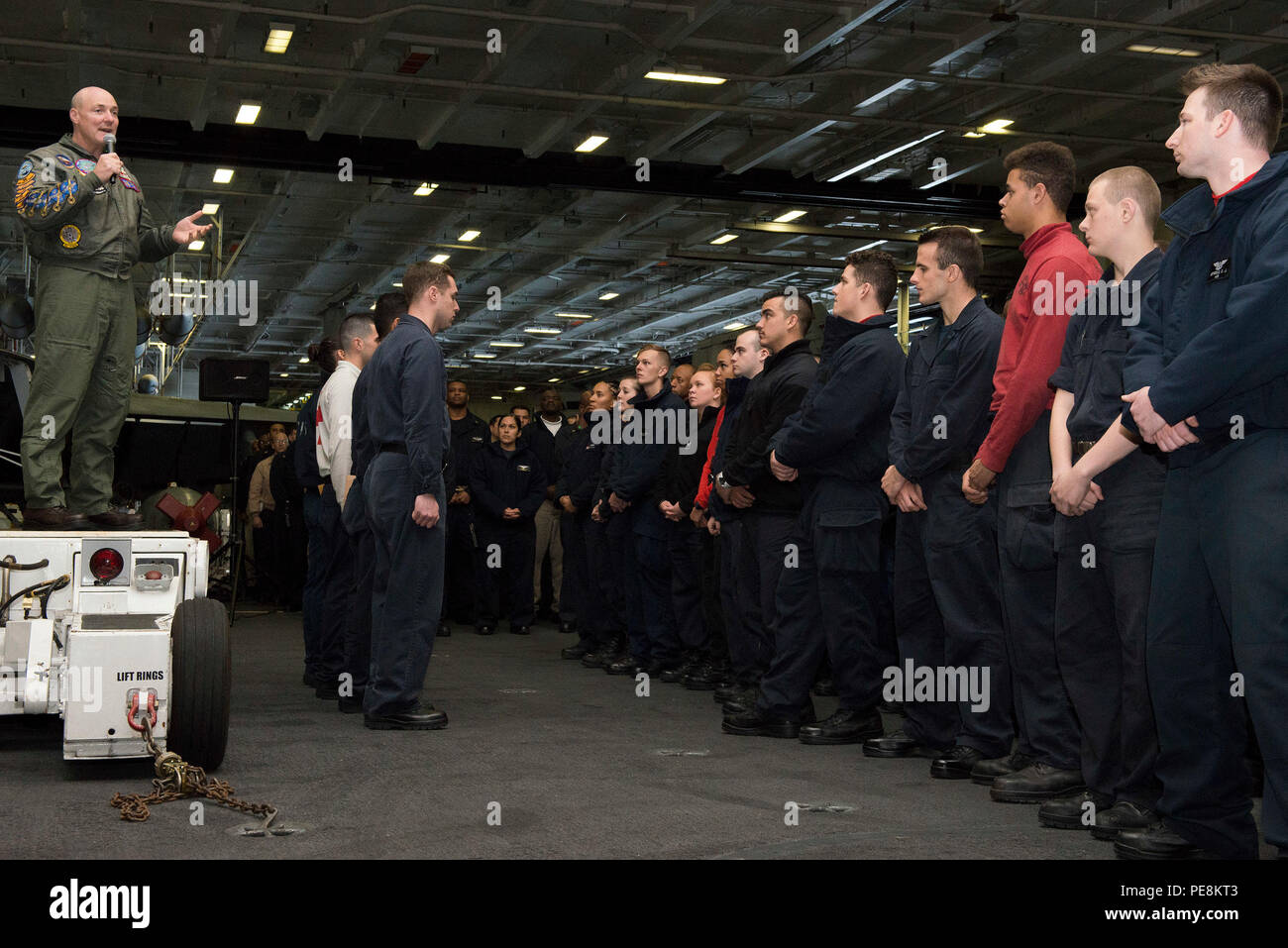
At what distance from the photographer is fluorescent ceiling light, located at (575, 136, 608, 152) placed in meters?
14.1

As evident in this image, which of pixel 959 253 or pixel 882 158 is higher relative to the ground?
pixel 882 158

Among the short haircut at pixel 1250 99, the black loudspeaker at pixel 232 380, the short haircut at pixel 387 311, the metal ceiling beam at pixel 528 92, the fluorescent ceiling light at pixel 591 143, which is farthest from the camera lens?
the fluorescent ceiling light at pixel 591 143

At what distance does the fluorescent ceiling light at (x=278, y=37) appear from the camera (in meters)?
11.0

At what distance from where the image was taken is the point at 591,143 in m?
14.3

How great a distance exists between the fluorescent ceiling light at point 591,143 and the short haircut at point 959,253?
10106 mm

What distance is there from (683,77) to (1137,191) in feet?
29.9

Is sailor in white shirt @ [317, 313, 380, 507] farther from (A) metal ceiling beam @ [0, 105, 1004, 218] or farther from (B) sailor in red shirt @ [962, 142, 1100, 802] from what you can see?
(A) metal ceiling beam @ [0, 105, 1004, 218]

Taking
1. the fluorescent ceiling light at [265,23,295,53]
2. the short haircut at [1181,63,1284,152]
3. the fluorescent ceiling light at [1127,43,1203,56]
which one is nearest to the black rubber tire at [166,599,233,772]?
the short haircut at [1181,63,1284,152]

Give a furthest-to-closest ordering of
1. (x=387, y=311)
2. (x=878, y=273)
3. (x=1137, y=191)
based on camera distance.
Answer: (x=387, y=311) < (x=878, y=273) < (x=1137, y=191)

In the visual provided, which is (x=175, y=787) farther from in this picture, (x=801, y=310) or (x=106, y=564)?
(x=801, y=310)

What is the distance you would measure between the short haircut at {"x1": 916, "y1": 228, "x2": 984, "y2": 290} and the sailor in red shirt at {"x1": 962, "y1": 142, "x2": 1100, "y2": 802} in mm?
520

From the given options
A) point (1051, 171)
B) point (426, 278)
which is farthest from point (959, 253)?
point (426, 278)

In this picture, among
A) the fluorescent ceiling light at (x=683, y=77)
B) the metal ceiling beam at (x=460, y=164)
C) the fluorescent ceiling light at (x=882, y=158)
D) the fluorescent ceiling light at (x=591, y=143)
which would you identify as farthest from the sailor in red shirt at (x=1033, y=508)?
the fluorescent ceiling light at (x=591, y=143)

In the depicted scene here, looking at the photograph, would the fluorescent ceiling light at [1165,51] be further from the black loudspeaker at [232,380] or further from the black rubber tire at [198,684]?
the black rubber tire at [198,684]
